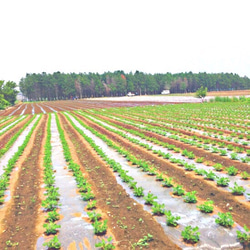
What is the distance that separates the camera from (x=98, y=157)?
→ 42.9ft

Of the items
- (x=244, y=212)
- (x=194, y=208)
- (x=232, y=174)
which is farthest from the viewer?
(x=232, y=174)

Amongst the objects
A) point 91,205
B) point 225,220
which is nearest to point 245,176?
point 225,220

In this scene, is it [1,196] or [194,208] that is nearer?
[194,208]

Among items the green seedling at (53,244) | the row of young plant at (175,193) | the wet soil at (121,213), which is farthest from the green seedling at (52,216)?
the row of young plant at (175,193)

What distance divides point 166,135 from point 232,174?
28.5ft

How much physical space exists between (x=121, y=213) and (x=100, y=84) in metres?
138

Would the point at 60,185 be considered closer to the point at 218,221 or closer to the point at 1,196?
the point at 1,196

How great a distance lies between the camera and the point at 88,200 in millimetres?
8023

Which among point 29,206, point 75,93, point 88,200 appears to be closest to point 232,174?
point 88,200

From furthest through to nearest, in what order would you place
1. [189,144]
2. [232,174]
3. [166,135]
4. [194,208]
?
[166,135] → [189,144] → [232,174] → [194,208]

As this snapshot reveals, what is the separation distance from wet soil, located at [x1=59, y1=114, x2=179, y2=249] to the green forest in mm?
127783

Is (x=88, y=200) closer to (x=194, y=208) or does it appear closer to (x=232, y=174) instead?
(x=194, y=208)

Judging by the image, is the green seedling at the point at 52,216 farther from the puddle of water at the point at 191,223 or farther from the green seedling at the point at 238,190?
the green seedling at the point at 238,190

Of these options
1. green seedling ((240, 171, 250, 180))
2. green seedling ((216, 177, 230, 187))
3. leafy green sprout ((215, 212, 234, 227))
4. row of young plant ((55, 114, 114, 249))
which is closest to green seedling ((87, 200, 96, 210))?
row of young plant ((55, 114, 114, 249))
